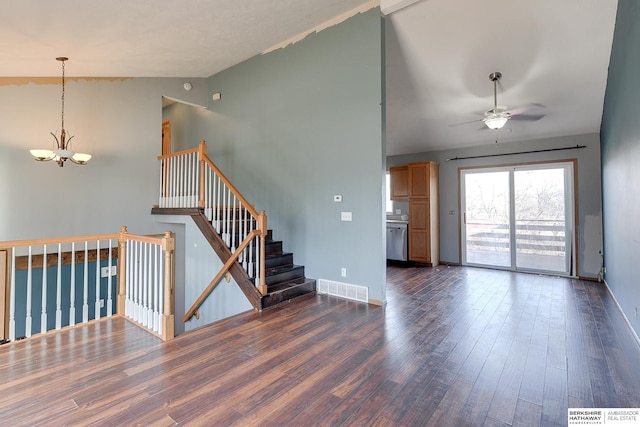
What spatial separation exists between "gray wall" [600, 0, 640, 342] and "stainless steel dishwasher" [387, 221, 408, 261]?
3.49m

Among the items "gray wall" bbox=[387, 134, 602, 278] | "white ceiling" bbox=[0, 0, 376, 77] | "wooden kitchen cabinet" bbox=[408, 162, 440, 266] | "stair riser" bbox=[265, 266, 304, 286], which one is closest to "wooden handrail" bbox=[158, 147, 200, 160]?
"white ceiling" bbox=[0, 0, 376, 77]

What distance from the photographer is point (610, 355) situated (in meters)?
2.56

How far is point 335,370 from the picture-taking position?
2.35 meters

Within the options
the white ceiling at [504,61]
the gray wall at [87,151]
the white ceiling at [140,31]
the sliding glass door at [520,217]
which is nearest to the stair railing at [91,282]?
the gray wall at [87,151]

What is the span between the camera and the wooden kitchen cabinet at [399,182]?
712cm

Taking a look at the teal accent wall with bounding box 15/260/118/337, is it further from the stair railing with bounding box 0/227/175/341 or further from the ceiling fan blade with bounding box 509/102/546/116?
the ceiling fan blade with bounding box 509/102/546/116

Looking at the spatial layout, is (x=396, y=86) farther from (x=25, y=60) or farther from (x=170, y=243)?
(x=25, y=60)

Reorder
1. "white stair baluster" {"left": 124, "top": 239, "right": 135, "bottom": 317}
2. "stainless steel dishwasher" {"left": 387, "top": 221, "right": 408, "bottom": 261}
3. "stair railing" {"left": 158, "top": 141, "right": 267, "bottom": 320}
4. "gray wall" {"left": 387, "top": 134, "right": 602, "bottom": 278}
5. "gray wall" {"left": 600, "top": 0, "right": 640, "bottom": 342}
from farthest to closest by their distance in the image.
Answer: "stainless steel dishwasher" {"left": 387, "top": 221, "right": 408, "bottom": 261}, "gray wall" {"left": 387, "top": 134, "right": 602, "bottom": 278}, "stair railing" {"left": 158, "top": 141, "right": 267, "bottom": 320}, "white stair baluster" {"left": 124, "top": 239, "right": 135, "bottom": 317}, "gray wall" {"left": 600, "top": 0, "right": 640, "bottom": 342}

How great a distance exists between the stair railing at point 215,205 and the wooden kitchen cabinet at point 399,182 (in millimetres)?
3591

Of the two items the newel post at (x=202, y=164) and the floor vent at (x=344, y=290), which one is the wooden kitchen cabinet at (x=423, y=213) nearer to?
the floor vent at (x=344, y=290)

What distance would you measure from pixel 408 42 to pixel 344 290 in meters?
3.50

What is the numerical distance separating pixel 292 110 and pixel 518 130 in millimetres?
4225

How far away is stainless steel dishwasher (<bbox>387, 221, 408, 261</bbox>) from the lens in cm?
693

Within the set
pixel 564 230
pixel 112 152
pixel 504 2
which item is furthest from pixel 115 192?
pixel 564 230
